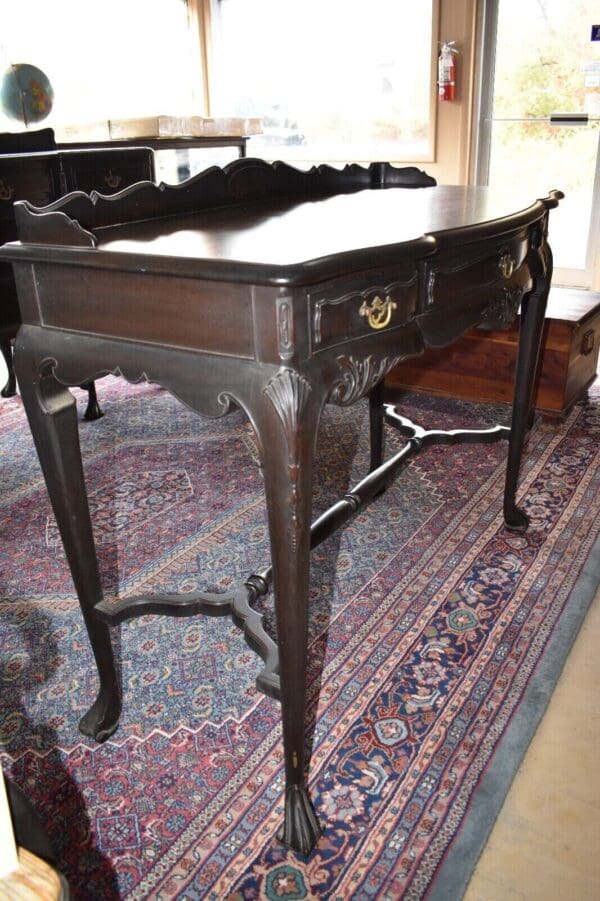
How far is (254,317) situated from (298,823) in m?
0.88

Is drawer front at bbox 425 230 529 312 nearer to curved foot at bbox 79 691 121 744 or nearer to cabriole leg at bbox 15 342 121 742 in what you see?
cabriole leg at bbox 15 342 121 742

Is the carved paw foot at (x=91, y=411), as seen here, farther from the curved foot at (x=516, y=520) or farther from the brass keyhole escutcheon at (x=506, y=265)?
the brass keyhole escutcheon at (x=506, y=265)

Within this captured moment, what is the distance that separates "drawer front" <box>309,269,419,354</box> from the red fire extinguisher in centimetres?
462

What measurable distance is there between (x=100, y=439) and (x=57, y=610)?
1.24 metres

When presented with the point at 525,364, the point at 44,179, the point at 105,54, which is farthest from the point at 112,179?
the point at 105,54

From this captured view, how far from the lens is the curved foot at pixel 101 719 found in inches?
64.2

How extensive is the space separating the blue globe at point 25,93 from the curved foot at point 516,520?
3495mm

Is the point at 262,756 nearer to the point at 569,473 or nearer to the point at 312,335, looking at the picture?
the point at 312,335

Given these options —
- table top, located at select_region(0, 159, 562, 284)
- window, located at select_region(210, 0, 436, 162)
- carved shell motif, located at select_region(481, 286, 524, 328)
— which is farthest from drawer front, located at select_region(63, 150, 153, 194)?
window, located at select_region(210, 0, 436, 162)

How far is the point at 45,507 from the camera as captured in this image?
2.67 meters

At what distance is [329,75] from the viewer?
6.17m

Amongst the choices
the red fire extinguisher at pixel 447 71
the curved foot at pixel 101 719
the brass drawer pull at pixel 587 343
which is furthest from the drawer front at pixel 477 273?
the red fire extinguisher at pixel 447 71

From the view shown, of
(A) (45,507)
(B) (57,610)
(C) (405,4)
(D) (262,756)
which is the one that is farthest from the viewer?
(C) (405,4)

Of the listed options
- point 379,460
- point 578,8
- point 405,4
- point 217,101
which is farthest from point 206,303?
point 217,101
